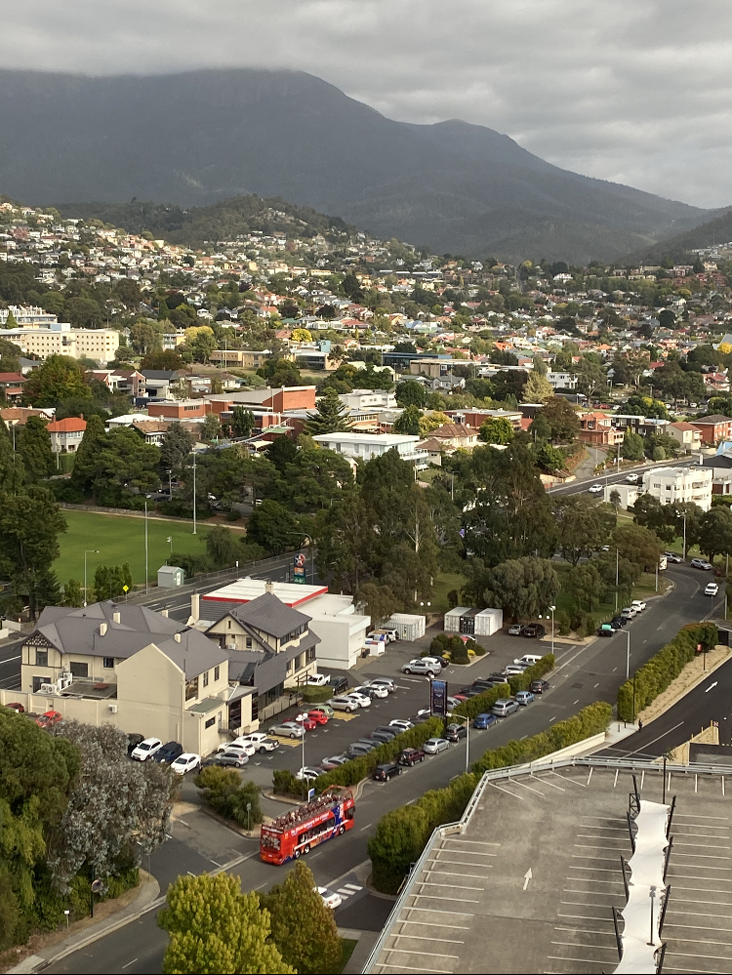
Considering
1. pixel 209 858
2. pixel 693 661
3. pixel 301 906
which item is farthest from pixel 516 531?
pixel 301 906

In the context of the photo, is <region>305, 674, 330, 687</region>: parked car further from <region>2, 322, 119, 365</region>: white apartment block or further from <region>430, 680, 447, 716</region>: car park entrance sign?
<region>2, 322, 119, 365</region>: white apartment block

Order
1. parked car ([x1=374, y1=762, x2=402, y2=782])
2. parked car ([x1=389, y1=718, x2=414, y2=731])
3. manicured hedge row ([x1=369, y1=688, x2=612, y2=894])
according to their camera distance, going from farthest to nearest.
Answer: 1. parked car ([x1=389, y1=718, x2=414, y2=731])
2. parked car ([x1=374, y1=762, x2=402, y2=782])
3. manicured hedge row ([x1=369, y1=688, x2=612, y2=894])

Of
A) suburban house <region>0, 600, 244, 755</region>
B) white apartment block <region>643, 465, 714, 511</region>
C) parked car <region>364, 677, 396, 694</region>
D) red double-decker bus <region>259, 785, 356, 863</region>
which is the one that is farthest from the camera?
white apartment block <region>643, 465, 714, 511</region>

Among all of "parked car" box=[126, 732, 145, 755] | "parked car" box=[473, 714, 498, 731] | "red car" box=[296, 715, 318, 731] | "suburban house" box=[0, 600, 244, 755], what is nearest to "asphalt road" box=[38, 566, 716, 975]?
"parked car" box=[473, 714, 498, 731]

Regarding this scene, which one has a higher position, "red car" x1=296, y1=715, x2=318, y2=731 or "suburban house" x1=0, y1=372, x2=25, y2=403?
"suburban house" x1=0, y1=372, x2=25, y2=403

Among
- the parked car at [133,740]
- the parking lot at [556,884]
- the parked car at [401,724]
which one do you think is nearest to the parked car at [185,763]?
the parked car at [133,740]

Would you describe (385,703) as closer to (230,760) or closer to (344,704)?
(344,704)

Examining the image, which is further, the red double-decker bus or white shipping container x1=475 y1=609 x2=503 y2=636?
white shipping container x1=475 y1=609 x2=503 y2=636
